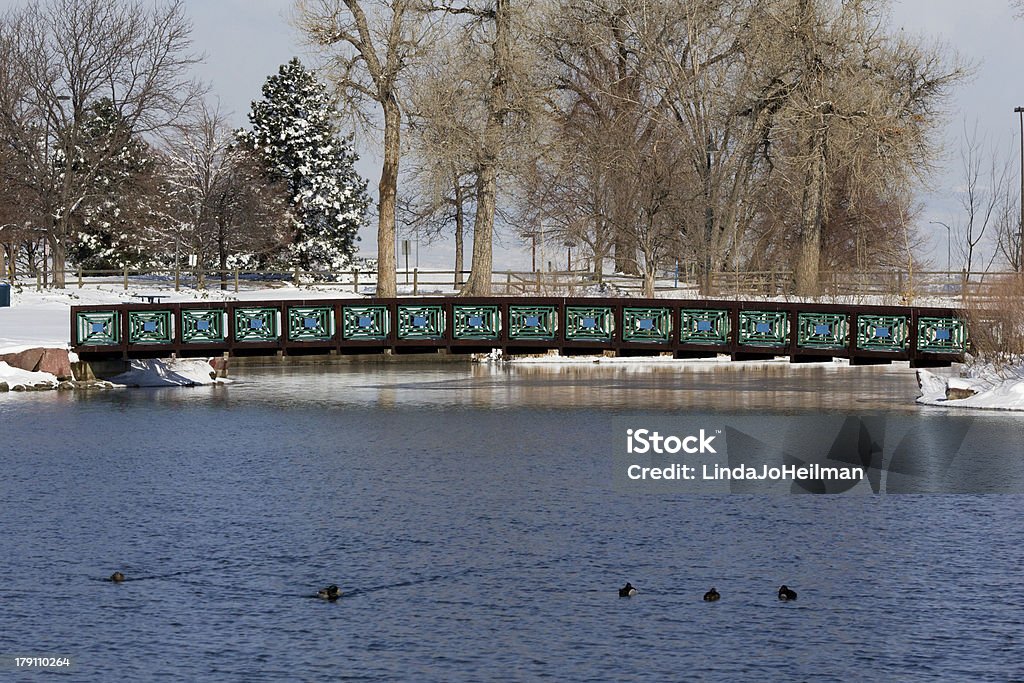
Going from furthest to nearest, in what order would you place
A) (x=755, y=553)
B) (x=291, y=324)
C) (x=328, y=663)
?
(x=291, y=324), (x=755, y=553), (x=328, y=663)

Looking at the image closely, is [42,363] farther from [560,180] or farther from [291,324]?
[560,180]

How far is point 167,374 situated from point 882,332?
1877cm

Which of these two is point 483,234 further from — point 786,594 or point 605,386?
point 786,594

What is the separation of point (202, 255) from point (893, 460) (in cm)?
5698

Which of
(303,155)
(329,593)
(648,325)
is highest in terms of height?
(303,155)

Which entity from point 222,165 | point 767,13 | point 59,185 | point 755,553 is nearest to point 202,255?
point 222,165

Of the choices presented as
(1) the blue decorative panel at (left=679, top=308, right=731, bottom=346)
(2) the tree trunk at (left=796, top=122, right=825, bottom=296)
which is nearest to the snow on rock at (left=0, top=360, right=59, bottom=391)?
(1) the blue decorative panel at (left=679, top=308, right=731, bottom=346)

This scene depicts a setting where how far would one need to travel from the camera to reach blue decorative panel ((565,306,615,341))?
3775cm

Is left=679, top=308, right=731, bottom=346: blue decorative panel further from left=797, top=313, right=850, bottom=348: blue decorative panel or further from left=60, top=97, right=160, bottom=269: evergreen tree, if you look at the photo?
left=60, top=97, right=160, bottom=269: evergreen tree

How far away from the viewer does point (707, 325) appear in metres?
37.3

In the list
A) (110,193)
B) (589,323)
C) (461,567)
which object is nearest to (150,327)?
(589,323)

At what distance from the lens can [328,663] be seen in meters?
12.8

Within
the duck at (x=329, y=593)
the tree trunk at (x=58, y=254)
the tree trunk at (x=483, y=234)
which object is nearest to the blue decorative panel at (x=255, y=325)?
the tree trunk at (x=483, y=234)

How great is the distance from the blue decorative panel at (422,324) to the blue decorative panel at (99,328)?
275 inches
